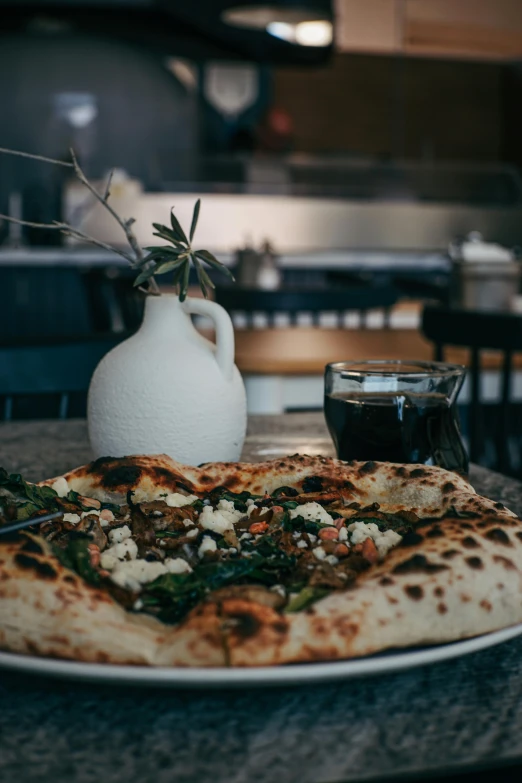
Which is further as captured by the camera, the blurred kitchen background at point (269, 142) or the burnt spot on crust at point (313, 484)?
the blurred kitchen background at point (269, 142)

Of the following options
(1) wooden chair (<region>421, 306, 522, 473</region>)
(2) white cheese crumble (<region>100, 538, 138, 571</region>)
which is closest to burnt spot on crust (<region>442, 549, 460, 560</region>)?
(2) white cheese crumble (<region>100, 538, 138, 571</region>)

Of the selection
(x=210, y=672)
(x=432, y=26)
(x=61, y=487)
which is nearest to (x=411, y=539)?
(x=210, y=672)

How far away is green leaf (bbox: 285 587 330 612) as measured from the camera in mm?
600

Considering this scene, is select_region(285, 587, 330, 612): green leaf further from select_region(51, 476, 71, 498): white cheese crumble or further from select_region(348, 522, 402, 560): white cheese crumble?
select_region(51, 476, 71, 498): white cheese crumble

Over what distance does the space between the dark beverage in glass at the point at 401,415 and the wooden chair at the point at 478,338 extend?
745 millimetres

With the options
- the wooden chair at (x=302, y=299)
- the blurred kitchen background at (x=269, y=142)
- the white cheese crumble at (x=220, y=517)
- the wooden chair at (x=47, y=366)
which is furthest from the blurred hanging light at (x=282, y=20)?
the white cheese crumble at (x=220, y=517)

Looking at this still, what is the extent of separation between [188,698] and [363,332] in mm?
2325

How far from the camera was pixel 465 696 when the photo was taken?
59 centimetres

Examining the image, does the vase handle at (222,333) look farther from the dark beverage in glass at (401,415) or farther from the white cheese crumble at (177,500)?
the white cheese crumble at (177,500)

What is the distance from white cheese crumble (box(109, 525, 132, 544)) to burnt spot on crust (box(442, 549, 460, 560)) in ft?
0.79

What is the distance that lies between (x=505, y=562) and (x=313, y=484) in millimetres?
298

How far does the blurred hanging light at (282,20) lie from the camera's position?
5.75m

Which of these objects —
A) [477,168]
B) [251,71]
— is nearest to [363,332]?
[477,168]

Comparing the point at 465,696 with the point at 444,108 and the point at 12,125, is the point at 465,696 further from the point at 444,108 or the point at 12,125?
the point at 444,108
